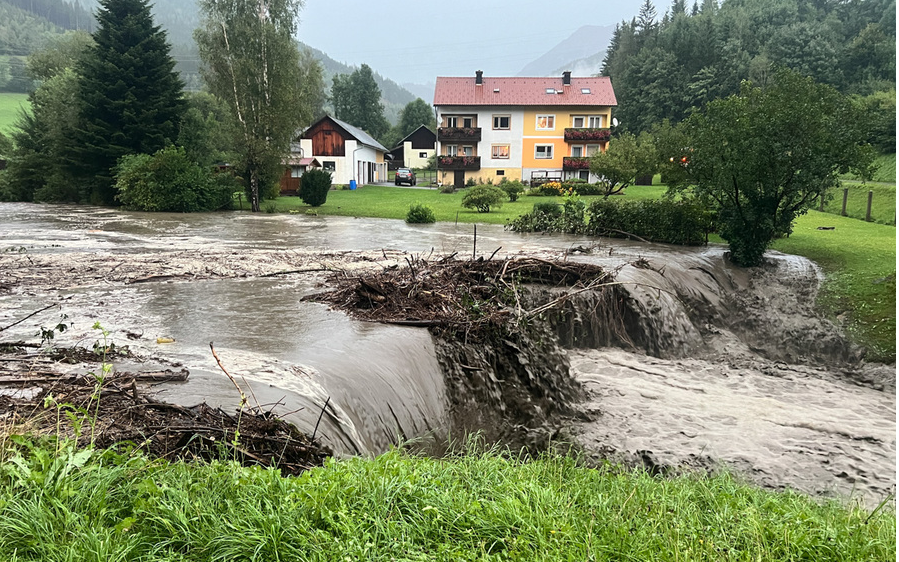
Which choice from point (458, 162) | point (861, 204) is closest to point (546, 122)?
point (458, 162)

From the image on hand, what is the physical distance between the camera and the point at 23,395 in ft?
16.8

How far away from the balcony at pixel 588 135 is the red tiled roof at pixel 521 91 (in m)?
2.32

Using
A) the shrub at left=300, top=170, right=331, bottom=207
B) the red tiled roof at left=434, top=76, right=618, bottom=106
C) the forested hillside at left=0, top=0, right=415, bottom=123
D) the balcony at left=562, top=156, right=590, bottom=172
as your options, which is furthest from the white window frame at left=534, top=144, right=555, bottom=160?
the shrub at left=300, top=170, right=331, bottom=207

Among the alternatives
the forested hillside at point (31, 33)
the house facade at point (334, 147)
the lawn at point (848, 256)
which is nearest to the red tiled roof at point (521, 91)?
the house facade at point (334, 147)

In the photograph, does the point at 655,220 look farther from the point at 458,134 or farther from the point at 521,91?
the point at 521,91

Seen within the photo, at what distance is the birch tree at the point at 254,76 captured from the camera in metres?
30.4

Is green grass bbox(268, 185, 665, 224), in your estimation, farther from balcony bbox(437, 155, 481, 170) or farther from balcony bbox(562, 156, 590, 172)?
balcony bbox(437, 155, 481, 170)

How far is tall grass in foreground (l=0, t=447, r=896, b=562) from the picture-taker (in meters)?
3.14

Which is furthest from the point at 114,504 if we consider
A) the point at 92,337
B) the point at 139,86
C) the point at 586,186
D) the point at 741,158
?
the point at 586,186

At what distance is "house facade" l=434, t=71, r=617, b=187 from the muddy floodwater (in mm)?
38443

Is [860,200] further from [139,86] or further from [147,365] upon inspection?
[139,86]

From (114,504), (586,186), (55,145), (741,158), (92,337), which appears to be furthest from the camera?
(586,186)

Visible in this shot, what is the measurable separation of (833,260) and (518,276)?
38.7 feet

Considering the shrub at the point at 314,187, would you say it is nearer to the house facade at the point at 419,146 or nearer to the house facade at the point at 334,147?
the house facade at the point at 334,147
